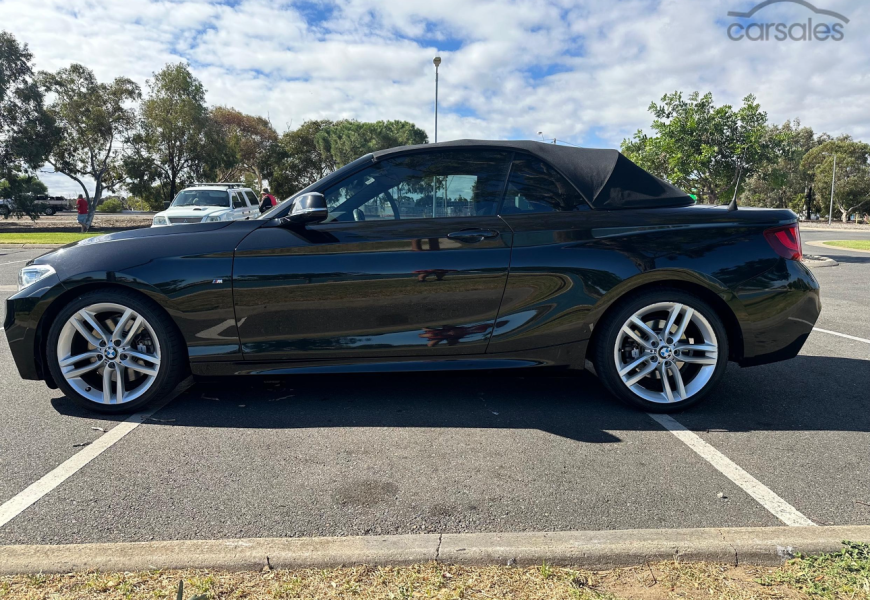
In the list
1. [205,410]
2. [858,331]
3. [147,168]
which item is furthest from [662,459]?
[147,168]

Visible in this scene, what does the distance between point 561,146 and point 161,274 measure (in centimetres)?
265

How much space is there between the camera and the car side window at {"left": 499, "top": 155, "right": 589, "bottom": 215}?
141 inches

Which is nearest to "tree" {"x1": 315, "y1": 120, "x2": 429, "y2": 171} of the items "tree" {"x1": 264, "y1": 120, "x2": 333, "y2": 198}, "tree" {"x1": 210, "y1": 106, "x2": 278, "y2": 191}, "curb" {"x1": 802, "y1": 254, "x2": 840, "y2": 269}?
"tree" {"x1": 264, "y1": 120, "x2": 333, "y2": 198}

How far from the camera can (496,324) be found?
3.49 metres

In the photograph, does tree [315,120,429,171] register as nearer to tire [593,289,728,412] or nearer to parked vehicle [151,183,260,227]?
parked vehicle [151,183,260,227]

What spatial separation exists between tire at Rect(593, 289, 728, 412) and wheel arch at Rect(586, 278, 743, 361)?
30 mm

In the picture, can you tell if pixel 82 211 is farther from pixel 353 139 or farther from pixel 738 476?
pixel 738 476

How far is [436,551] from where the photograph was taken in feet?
6.77

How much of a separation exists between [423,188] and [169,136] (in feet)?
112

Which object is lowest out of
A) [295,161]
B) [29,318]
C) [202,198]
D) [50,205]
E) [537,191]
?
[29,318]

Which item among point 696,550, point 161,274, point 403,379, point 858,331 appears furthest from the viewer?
point 858,331

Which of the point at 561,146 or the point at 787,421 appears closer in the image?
the point at 787,421

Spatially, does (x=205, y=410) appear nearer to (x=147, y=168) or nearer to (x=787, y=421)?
(x=787, y=421)

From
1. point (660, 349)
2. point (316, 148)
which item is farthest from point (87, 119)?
point (660, 349)
